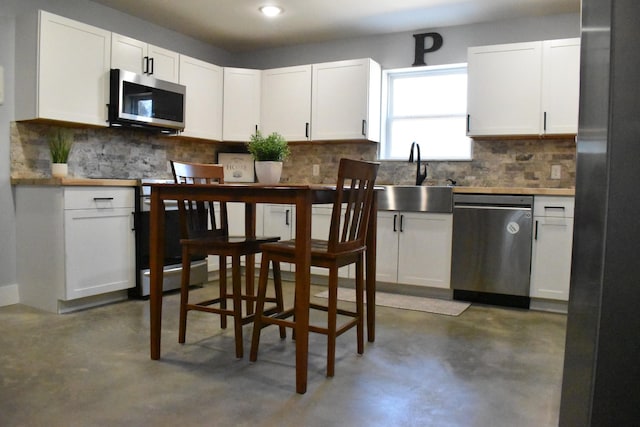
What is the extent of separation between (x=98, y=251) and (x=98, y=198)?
38 cm

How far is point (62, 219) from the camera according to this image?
323 cm

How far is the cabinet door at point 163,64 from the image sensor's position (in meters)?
4.11

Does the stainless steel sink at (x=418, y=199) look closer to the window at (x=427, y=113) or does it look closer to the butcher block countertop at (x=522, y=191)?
the butcher block countertop at (x=522, y=191)

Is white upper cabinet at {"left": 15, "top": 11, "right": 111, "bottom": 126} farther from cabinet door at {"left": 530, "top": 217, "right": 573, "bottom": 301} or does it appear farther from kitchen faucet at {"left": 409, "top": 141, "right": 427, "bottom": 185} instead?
cabinet door at {"left": 530, "top": 217, "right": 573, "bottom": 301}

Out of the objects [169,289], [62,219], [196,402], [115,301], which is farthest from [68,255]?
[196,402]

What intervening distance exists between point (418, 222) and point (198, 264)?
74.8 inches

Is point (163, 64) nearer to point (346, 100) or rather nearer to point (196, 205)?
point (346, 100)

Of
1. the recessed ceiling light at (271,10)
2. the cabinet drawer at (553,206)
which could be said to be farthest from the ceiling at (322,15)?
the cabinet drawer at (553,206)

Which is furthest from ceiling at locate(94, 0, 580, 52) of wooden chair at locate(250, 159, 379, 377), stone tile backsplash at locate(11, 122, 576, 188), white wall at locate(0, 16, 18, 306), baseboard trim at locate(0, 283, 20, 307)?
baseboard trim at locate(0, 283, 20, 307)

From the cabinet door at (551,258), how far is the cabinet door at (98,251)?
3.01 meters

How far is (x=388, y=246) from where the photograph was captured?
4.09 m

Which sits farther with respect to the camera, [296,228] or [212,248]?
[212,248]

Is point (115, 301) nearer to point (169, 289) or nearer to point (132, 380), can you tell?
point (169, 289)

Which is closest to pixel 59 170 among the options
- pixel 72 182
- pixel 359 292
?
pixel 72 182
